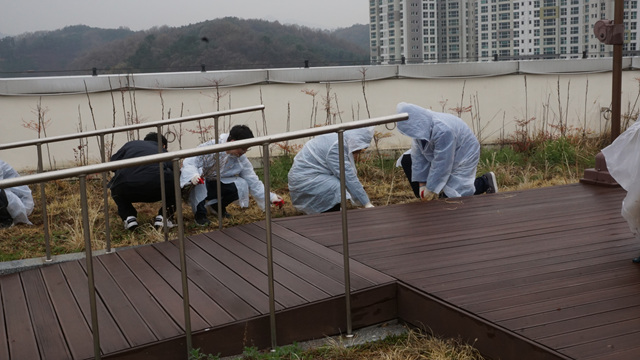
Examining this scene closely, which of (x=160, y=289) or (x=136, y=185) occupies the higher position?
(x=136, y=185)

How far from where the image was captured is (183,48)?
10.6 meters

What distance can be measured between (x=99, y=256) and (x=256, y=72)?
485 cm

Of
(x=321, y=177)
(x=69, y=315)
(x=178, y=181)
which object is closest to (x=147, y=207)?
(x=321, y=177)

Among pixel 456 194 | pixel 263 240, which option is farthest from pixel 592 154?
pixel 263 240

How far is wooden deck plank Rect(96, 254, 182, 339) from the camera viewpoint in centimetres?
302

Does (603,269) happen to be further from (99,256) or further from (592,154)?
(592,154)

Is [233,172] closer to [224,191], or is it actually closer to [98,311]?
[224,191]

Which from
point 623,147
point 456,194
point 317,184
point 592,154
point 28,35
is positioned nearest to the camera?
point 623,147

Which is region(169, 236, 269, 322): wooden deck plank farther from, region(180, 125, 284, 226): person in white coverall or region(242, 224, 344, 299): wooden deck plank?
region(180, 125, 284, 226): person in white coverall

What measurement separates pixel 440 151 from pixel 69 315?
3.03m

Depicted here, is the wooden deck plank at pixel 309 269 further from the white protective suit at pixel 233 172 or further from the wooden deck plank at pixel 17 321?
the white protective suit at pixel 233 172

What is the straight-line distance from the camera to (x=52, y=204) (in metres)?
6.23

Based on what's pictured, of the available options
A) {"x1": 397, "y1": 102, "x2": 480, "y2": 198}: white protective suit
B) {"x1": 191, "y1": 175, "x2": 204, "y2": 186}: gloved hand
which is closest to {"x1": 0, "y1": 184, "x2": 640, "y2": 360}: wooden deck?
{"x1": 397, "y1": 102, "x2": 480, "y2": 198}: white protective suit

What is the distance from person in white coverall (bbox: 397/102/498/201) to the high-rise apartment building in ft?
14.3
